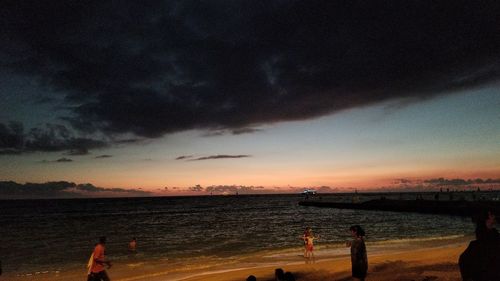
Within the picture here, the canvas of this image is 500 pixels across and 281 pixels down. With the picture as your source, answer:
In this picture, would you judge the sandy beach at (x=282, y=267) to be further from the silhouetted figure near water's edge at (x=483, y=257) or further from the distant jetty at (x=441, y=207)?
the distant jetty at (x=441, y=207)

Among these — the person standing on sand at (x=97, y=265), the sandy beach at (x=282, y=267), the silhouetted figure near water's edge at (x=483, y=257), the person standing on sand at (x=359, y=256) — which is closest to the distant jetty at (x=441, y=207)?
the sandy beach at (x=282, y=267)

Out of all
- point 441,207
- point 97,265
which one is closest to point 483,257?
point 97,265

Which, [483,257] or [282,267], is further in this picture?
[282,267]

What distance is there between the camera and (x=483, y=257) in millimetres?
3975

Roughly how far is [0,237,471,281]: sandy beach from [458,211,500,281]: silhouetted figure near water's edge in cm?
950

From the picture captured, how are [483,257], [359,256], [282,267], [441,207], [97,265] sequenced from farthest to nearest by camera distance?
[441,207], [282,267], [97,265], [359,256], [483,257]

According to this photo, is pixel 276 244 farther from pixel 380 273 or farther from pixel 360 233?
pixel 360 233

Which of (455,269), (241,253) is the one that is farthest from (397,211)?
(455,269)

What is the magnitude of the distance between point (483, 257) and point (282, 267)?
1411cm

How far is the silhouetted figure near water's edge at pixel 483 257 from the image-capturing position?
3.93 meters

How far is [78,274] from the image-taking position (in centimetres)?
1861

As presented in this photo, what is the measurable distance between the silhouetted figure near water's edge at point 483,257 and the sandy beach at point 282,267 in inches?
374

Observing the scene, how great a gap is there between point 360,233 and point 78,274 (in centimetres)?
1604

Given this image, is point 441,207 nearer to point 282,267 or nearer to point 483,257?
point 282,267
